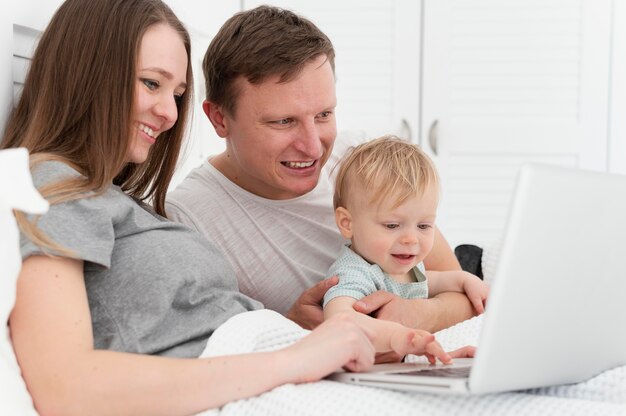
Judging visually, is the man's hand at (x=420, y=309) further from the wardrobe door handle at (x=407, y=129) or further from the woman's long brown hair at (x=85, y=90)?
the wardrobe door handle at (x=407, y=129)

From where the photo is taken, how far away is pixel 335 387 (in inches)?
42.8

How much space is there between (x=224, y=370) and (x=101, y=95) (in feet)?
1.52

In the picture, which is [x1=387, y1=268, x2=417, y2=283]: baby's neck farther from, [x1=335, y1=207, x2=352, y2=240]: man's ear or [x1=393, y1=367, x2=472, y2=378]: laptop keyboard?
[x1=393, y1=367, x2=472, y2=378]: laptop keyboard

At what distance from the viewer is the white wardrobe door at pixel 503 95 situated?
3385 mm

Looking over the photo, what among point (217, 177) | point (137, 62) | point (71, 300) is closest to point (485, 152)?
point (217, 177)

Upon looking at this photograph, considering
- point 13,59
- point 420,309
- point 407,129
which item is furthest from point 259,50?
point 407,129

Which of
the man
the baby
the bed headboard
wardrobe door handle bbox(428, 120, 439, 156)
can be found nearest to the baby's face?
the baby

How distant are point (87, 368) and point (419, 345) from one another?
447 millimetres

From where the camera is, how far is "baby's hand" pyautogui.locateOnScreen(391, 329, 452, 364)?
1.17 meters

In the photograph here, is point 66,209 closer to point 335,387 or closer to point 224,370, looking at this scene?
point 224,370

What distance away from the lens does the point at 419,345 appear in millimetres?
1188

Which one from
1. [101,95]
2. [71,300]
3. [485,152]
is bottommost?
[485,152]


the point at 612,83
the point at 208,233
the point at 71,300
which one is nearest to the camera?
the point at 71,300

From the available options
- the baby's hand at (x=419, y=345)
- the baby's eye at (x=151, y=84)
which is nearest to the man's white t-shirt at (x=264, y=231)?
the baby's eye at (x=151, y=84)
